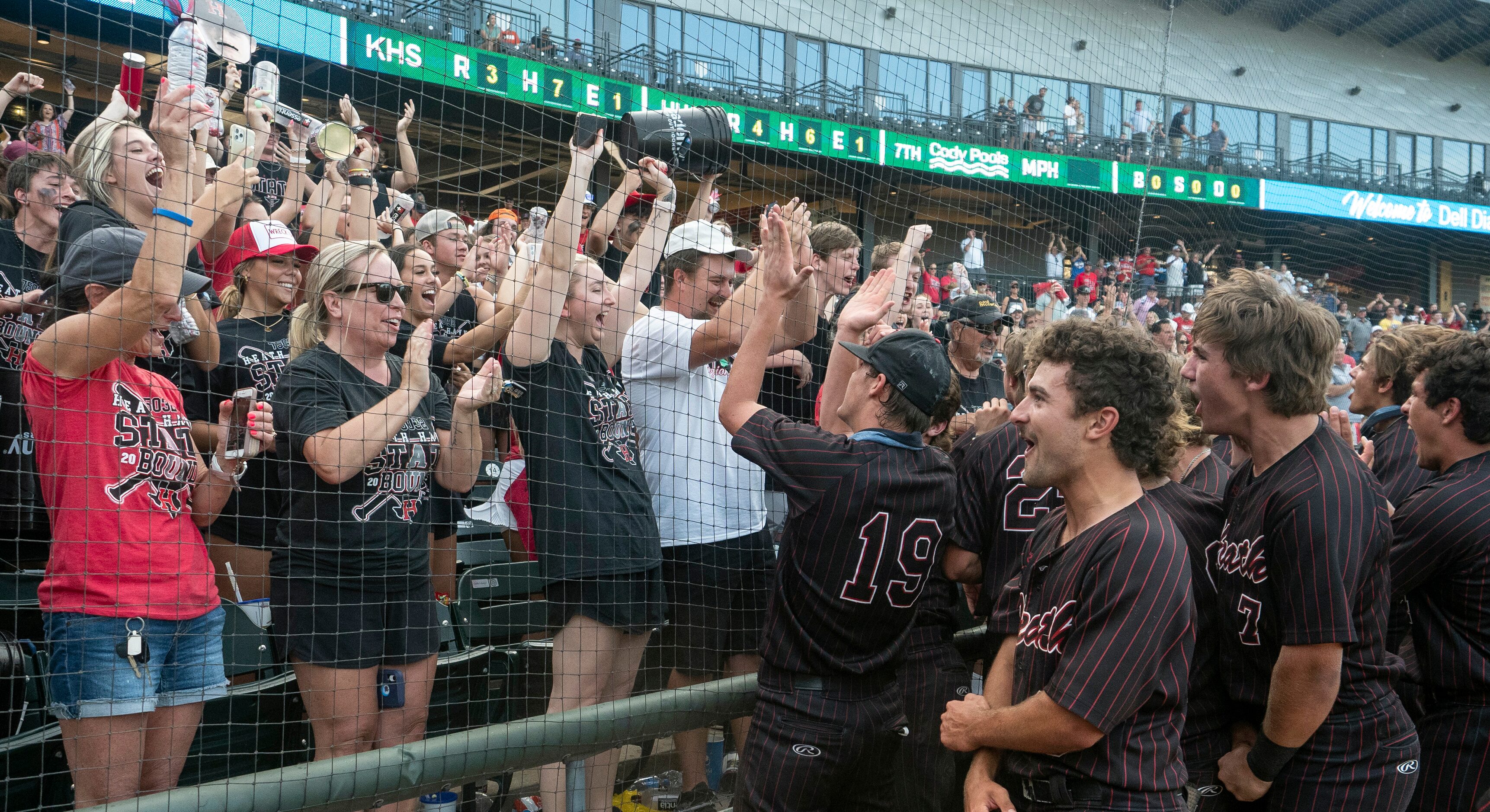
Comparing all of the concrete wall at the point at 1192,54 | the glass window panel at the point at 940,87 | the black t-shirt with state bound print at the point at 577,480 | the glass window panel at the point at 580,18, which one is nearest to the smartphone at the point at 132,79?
the black t-shirt with state bound print at the point at 577,480

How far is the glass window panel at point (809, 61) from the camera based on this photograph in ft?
60.2

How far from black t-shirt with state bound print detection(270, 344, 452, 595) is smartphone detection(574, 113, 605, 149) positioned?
868mm

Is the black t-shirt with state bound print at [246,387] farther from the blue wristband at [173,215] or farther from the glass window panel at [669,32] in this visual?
the glass window panel at [669,32]

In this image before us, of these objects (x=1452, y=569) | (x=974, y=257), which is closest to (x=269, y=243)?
(x=1452, y=569)

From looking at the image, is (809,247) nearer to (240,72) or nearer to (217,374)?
(240,72)

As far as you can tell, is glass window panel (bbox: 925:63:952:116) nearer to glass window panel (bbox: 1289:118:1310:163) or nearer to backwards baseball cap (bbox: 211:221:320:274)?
glass window panel (bbox: 1289:118:1310:163)

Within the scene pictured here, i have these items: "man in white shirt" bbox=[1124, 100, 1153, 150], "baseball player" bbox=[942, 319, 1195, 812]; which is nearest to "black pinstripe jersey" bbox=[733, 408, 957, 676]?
"baseball player" bbox=[942, 319, 1195, 812]

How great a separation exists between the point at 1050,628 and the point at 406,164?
4488 mm

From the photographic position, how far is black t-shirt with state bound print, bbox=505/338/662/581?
2.98 meters

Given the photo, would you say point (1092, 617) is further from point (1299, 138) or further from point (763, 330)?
point (1299, 138)

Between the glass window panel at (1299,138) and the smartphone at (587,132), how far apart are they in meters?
28.2

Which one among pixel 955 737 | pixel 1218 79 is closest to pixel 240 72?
pixel 955 737

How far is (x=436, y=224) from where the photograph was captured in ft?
15.4

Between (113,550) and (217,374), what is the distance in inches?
40.6
